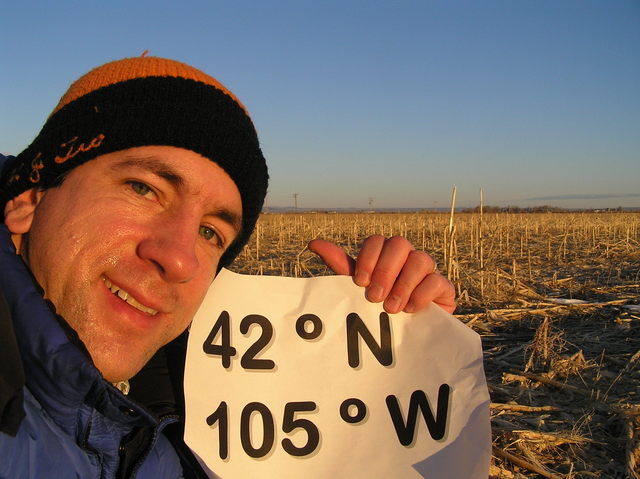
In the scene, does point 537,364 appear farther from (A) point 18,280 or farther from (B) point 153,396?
(A) point 18,280

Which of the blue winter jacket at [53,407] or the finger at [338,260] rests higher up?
the finger at [338,260]

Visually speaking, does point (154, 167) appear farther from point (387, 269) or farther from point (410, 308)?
point (410, 308)

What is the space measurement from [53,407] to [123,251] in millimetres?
383

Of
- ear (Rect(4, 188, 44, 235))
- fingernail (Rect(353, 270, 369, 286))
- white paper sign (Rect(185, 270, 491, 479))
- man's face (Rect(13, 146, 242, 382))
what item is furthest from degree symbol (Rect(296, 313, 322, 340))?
ear (Rect(4, 188, 44, 235))

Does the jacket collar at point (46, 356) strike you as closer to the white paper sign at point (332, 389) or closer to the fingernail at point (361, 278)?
the white paper sign at point (332, 389)

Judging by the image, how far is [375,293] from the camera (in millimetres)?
1263

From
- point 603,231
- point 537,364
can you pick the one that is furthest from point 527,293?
point 603,231

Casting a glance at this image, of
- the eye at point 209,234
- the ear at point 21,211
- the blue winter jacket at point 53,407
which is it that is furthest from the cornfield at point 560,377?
the ear at point 21,211

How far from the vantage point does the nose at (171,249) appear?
3.75 ft

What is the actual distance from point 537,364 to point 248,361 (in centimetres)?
227

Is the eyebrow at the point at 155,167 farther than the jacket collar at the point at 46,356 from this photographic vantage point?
Yes

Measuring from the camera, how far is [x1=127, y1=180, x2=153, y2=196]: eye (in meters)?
1.21

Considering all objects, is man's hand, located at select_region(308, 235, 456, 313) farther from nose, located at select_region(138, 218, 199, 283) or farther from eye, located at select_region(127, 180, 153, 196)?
eye, located at select_region(127, 180, 153, 196)

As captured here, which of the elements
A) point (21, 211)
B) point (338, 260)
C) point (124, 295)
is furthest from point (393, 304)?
point (21, 211)
